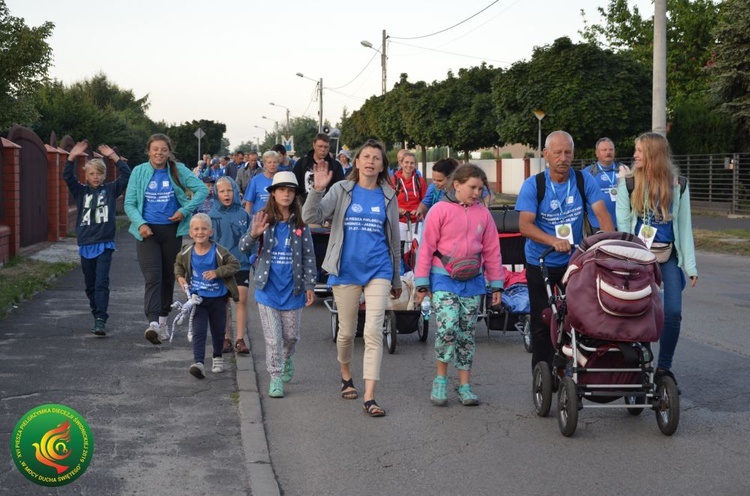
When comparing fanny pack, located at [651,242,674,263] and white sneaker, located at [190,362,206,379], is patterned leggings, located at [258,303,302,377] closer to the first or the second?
white sneaker, located at [190,362,206,379]

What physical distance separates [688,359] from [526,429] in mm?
3080

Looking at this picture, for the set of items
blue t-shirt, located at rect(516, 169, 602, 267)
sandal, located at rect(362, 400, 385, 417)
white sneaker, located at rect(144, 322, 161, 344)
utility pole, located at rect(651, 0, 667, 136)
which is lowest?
sandal, located at rect(362, 400, 385, 417)

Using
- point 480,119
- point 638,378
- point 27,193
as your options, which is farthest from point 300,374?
point 480,119

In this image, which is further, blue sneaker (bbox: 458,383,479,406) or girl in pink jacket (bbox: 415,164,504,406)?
blue sneaker (bbox: 458,383,479,406)

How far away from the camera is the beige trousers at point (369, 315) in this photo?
7.48 metres

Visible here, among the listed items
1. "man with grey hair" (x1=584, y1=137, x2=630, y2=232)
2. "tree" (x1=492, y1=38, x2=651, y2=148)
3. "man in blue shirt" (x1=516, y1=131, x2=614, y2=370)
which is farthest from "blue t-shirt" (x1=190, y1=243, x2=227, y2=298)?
"tree" (x1=492, y1=38, x2=651, y2=148)

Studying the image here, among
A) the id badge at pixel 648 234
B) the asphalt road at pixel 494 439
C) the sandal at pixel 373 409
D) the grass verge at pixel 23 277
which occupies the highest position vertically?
the id badge at pixel 648 234

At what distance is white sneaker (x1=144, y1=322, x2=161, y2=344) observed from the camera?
9992 mm

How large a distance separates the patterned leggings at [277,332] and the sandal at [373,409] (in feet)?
2.91

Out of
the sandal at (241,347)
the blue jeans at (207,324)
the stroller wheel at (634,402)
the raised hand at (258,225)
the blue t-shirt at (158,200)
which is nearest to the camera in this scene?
the stroller wheel at (634,402)

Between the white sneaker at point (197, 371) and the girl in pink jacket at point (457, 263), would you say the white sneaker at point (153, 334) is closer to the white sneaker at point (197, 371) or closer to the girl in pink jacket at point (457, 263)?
the white sneaker at point (197, 371)

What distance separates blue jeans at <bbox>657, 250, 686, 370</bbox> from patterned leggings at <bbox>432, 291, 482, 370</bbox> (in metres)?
1.28

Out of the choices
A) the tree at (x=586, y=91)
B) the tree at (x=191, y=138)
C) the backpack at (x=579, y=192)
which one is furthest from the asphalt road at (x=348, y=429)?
the tree at (x=191, y=138)

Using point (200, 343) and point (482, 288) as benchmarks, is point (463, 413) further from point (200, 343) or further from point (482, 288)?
point (200, 343)
